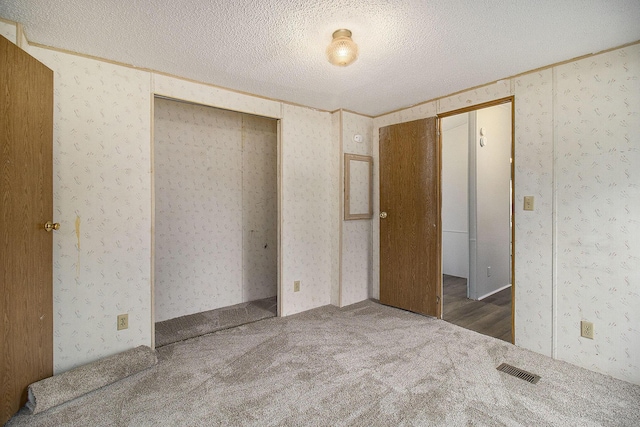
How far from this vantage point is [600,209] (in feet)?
7.04

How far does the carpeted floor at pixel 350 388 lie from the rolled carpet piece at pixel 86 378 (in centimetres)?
4

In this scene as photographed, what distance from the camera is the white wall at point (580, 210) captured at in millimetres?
2043

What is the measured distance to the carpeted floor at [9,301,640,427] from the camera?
170 centimetres

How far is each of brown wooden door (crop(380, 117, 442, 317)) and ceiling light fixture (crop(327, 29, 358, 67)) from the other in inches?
60.4

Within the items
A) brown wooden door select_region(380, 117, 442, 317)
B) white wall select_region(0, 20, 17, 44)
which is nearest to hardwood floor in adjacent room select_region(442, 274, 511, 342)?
brown wooden door select_region(380, 117, 442, 317)

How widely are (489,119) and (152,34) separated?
3.78 metres

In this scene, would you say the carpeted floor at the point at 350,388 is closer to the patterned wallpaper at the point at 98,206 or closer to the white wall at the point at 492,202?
the patterned wallpaper at the point at 98,206

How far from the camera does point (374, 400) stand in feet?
A: 6.08

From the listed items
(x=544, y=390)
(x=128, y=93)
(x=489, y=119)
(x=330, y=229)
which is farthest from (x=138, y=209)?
(x=489, y=119)

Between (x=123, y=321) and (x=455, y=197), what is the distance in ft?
15.0

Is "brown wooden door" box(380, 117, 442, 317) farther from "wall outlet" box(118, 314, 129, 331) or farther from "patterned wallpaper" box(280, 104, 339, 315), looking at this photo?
"wall outlet" box(118, 314, 129, 331)

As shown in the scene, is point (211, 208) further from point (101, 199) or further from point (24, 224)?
point (24, 224)

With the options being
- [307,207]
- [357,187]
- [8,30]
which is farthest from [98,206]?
[357,187]

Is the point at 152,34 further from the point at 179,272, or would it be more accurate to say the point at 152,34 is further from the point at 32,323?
the point at 179,272
